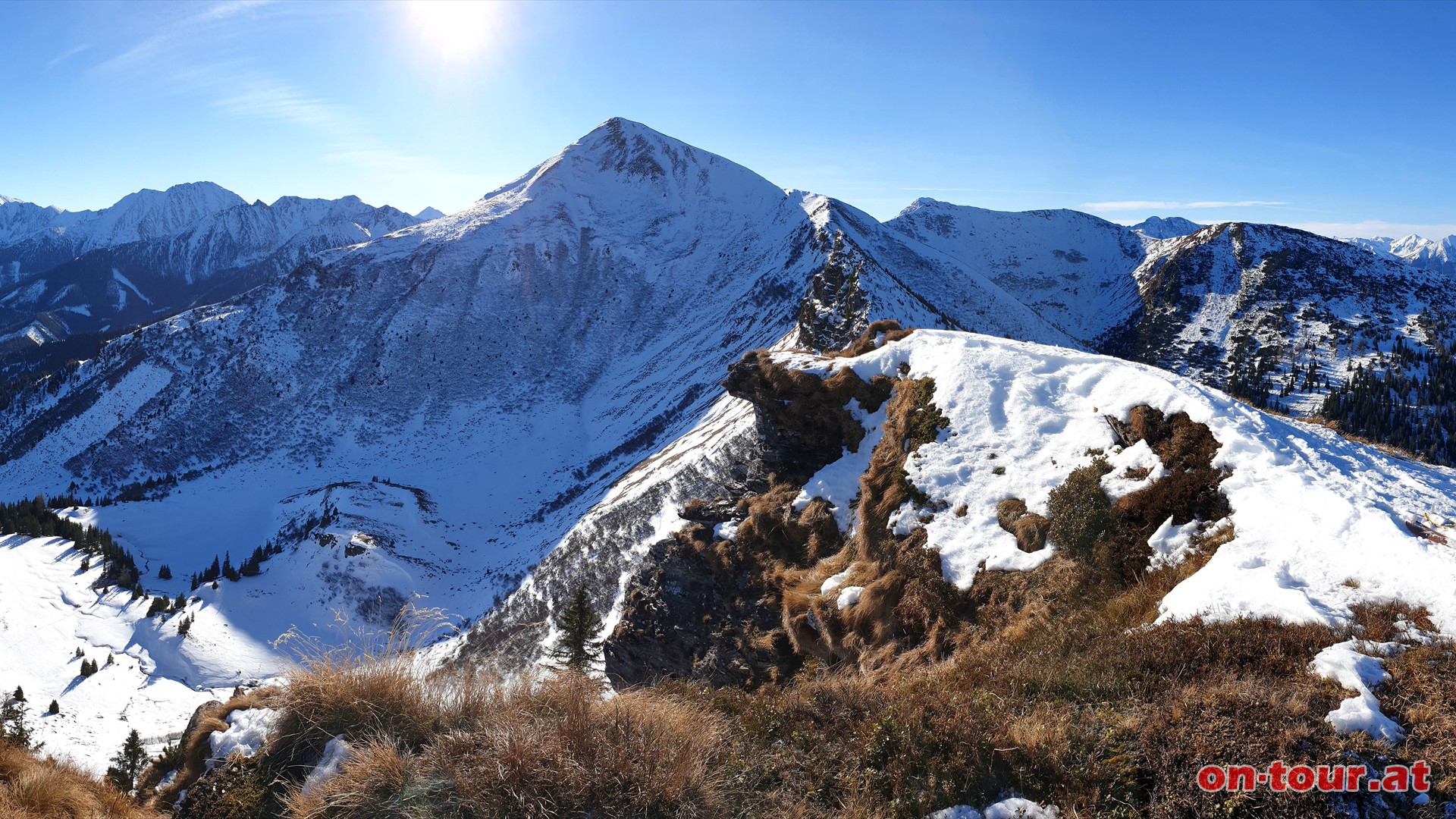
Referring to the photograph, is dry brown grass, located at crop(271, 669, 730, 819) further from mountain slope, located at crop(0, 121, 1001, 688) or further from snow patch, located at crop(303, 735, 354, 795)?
mountain slope, located at crop(0, 121, 1001, 688)

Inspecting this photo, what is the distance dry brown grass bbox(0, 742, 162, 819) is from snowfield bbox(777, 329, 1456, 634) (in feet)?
41.6

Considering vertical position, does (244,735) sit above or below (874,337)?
below

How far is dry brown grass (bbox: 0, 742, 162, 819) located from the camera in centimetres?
570

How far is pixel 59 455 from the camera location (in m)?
89.2

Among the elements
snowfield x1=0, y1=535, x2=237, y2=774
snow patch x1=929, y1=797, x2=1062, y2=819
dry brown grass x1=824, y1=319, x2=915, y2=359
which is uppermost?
dry brown grass x1=824, y1=319, x2=915, y2=359

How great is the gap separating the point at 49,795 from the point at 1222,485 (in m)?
16.5

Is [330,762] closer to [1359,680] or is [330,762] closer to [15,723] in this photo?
[1359,680]

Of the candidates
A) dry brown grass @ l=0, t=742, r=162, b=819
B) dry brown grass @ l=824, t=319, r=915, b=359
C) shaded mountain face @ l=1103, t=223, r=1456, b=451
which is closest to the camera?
dry brown grass @ l=0, t=742, r=162, b=819

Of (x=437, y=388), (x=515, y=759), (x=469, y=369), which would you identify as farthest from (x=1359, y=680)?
(x=469, y=369)

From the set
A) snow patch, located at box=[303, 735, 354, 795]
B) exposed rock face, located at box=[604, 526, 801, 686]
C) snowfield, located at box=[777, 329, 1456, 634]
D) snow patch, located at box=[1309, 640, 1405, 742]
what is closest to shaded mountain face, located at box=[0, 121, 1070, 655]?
exposed rock face, located at box=[604, 526, 801, 686]

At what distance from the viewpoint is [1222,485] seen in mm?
10484

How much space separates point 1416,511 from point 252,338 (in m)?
136

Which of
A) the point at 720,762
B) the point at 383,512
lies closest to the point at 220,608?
the point at 383,512

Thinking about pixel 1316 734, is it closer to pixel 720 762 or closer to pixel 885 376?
pixel 720 762
